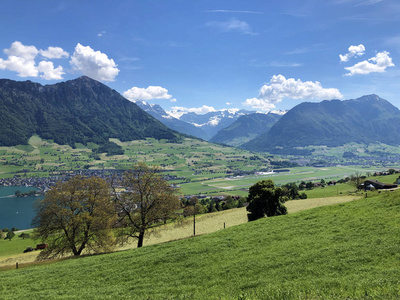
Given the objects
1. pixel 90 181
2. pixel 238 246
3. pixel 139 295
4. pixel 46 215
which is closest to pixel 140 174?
pixel 90 181

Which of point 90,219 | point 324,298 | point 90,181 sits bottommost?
point 90,219

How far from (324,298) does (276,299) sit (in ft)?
8.70

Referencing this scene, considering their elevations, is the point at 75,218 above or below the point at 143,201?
below

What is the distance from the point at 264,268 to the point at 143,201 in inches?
1211

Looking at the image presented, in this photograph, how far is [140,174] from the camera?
46.5 metres

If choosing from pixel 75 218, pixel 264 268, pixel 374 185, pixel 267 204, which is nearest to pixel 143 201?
→ pixel 75 218

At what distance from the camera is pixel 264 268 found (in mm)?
19172

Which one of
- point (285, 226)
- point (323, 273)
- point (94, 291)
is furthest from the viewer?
point (285, 226)

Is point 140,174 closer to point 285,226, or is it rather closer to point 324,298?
point 285,226

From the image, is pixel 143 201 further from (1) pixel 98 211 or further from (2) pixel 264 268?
(2) pixel 264 268

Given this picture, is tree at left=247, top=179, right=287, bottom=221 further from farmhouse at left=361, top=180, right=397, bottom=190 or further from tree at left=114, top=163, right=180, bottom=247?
farmhouse at left=361, top=180, right=397, bottom=190

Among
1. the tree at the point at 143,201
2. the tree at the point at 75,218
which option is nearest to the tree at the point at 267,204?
the tree at the point at 143,201

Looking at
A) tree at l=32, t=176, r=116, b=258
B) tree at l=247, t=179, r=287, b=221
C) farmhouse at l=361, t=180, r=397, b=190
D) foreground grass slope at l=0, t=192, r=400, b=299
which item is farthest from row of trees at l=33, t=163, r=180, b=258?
farmhouse at l=361, t=180, r=397, b=190

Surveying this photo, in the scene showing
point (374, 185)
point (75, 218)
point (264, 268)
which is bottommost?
point (374, 185)
